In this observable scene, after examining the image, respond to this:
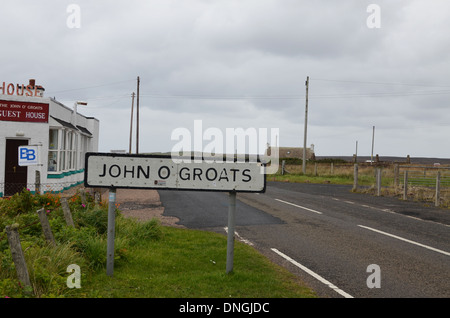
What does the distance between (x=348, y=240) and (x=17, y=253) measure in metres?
7.34

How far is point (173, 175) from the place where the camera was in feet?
20.5

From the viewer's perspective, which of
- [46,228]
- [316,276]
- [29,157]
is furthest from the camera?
[29,157]

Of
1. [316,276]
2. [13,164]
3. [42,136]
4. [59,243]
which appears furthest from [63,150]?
[316,276]

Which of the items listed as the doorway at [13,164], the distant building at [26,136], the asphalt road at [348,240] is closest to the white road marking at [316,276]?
the asphalt road at [348,240]

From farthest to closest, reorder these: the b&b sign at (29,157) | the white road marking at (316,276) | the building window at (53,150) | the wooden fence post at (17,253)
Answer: the building window at (53,150) → the b&b sign at (29,157) → the white road marking at (316,276) → the wooden fence post at (17,253)

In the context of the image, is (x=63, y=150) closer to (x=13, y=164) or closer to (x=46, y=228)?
(x=13, y=164)

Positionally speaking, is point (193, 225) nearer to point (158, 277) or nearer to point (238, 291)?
point (158, 277)

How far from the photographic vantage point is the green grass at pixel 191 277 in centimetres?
552

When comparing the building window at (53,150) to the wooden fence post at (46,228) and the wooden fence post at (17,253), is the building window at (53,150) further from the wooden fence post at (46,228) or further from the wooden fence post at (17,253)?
the wooden fence post at (17,253)

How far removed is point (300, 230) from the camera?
11.1m

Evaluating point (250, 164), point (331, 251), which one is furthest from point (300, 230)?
point (250, 164)

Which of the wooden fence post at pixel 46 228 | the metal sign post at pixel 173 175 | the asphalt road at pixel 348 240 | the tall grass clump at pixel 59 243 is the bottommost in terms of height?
the asphalt road at pixel 348 240

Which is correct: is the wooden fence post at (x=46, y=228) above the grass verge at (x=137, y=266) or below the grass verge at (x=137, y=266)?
above
